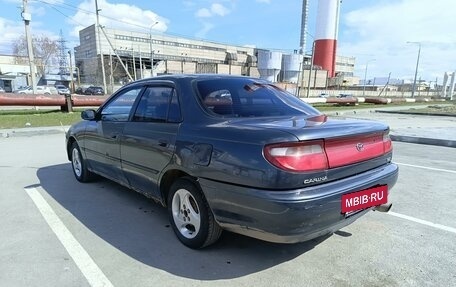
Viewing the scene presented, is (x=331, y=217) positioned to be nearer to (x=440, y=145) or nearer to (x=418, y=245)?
(x=418, y=245)

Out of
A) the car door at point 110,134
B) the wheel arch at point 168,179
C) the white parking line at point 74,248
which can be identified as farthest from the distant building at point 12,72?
the wheel arch at point 168,179

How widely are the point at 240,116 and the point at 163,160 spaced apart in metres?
0.86

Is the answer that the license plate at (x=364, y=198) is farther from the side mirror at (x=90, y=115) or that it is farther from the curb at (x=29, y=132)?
the curb at (x=29, y=132)

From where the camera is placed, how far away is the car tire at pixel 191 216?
2.99m

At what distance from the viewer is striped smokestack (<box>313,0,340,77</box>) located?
240ft

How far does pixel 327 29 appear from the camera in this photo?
74125 mm

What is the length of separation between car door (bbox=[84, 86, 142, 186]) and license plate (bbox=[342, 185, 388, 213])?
2588mm

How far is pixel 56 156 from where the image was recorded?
7.36m

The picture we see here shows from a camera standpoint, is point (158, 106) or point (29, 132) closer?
point (158, 106)

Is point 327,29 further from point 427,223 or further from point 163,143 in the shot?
point 163,143

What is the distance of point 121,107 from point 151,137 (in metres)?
1.06

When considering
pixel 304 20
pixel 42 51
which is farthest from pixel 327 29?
pixel 42 51

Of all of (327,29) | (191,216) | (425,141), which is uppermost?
(327,29)

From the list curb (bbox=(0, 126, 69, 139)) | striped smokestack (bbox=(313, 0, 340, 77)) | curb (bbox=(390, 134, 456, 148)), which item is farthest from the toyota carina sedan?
striped smokestack (bbox=(313, 0, 340, 77))
